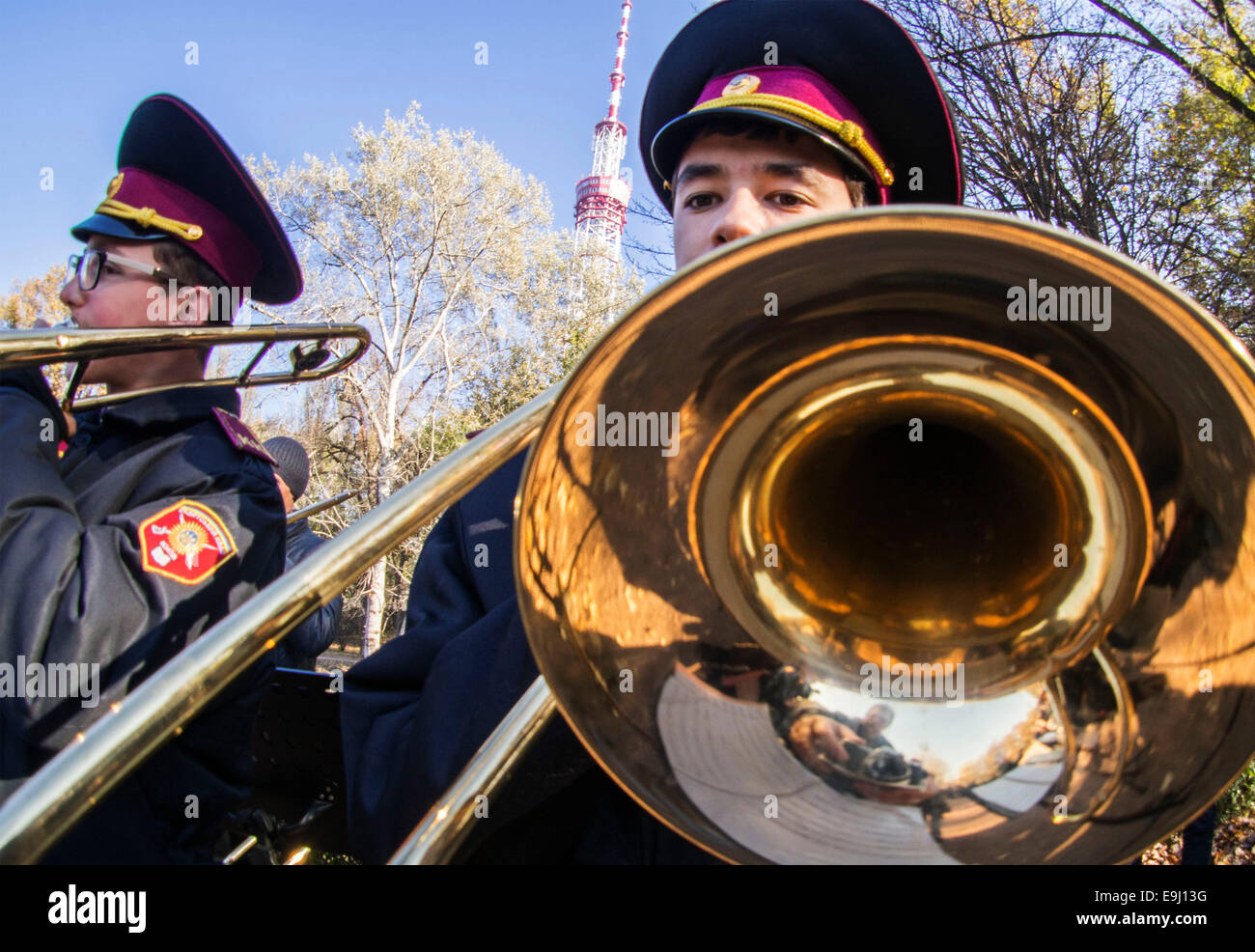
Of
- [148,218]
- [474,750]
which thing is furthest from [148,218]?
[474,750]

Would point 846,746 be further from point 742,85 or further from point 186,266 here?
point 186,266

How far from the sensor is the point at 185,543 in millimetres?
1651

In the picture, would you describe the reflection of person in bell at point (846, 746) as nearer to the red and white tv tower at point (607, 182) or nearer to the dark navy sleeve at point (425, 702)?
the dark navy sleeve at point (425, 702)

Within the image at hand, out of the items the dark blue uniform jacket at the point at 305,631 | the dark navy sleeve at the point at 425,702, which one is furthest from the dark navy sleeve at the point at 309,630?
the dark navy sleeve at the point at 425,702

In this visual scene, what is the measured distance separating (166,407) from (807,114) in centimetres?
156

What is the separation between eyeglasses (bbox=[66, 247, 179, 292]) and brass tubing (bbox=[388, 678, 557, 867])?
5.28ft

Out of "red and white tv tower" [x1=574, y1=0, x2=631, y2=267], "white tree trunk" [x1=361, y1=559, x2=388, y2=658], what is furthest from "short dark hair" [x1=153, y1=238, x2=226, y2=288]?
"red and white tv tower" [x1=574, y1=0, x2=631, y2=267]

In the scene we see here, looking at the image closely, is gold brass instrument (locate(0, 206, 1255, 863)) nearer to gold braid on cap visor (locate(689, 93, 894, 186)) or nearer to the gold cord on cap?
gold braid on cap visor (locate(689, 93, 894, 186))

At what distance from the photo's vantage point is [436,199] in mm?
17969

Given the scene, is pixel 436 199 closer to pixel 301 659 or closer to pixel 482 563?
pixel 301 659

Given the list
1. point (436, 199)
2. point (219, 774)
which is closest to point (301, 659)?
point (219, 774)

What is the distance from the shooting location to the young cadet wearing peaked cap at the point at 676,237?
3.87 ft

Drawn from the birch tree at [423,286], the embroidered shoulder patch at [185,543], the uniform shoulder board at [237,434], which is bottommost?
the embroidered shoulder patch at [185,543]
